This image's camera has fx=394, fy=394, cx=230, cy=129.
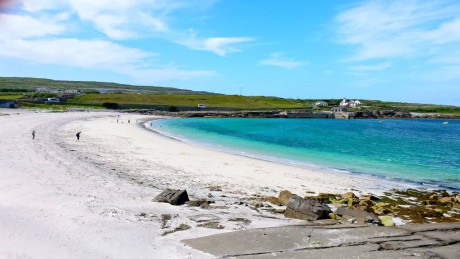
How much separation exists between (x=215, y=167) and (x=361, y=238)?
14.0 m

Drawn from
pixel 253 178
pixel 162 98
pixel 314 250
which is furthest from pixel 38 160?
pixel 162 98

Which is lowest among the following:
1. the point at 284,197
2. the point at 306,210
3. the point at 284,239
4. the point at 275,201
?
the point at 275,201

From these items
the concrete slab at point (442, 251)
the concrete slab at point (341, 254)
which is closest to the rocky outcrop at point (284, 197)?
the concrete slab at point (341, 254)

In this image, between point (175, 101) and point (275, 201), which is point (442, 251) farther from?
point (175, 101)

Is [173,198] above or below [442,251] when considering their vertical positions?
below

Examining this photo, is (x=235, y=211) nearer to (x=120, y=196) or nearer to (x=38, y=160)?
(x=120, y=196)

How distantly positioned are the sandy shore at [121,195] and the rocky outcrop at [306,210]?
370 mm

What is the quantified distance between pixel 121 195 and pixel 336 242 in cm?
821

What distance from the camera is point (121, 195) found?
1459 centimetres

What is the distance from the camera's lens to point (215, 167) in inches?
924

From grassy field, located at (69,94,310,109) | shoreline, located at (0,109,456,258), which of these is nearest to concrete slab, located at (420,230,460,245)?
shoreline, located at (0,109,456,258)

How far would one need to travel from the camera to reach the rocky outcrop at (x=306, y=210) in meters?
12.3

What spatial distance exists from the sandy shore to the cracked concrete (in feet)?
2.48

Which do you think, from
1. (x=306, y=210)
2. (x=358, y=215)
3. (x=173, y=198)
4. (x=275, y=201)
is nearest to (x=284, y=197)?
(x=275, y=201)
